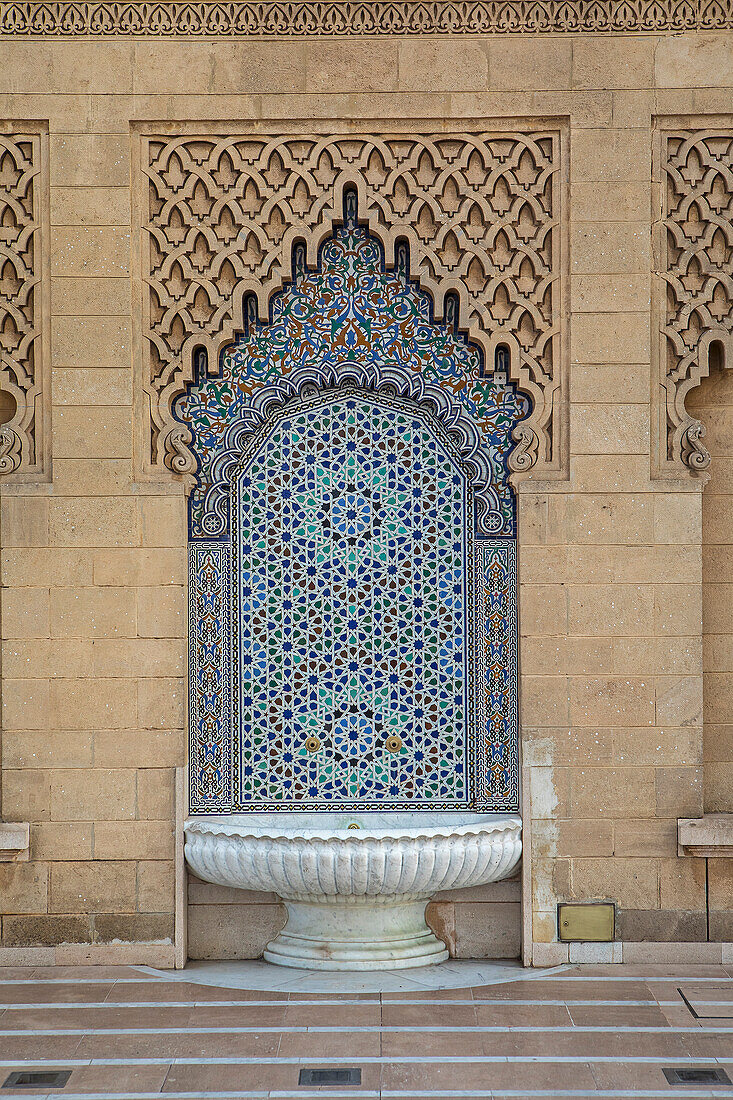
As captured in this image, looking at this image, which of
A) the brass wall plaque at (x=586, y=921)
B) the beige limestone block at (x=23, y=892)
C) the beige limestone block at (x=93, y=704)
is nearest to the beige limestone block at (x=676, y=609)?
the brass wall plaque at (x=586, y=921)

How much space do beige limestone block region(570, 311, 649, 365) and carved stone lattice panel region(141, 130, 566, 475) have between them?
9cm

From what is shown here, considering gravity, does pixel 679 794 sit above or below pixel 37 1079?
above

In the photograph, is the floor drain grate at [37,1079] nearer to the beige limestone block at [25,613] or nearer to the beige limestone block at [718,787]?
the beige limestone block at [25,613]

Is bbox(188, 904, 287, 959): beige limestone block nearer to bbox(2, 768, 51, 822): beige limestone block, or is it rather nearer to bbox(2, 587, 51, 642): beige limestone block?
bbox(2, 768, 51, 822): beige limestone block

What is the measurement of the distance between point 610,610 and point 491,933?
138cm

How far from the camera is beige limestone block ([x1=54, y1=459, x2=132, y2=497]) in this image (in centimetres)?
432

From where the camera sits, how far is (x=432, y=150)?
172 inches

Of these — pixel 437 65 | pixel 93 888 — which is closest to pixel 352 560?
pixel 93 888

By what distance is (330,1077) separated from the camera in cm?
335

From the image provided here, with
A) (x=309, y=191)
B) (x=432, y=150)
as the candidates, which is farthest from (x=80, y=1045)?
(x=432, y=150)

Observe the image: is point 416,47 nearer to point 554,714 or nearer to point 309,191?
point 309,191

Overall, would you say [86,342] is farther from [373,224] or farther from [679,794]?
[679,794]

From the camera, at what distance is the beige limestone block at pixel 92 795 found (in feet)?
14.0

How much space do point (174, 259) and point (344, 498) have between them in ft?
3.86
